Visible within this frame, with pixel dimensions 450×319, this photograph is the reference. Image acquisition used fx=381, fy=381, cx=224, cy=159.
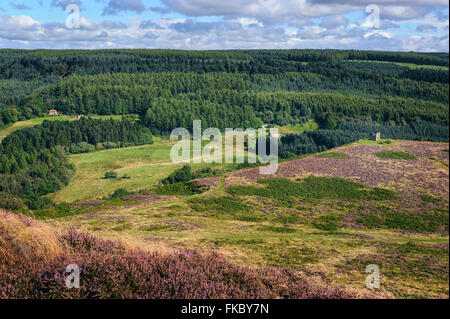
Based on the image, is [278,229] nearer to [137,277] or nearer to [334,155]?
[334,155]

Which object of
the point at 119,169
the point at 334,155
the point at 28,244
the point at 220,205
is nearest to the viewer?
the point at 28,244

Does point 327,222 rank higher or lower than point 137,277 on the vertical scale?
lower

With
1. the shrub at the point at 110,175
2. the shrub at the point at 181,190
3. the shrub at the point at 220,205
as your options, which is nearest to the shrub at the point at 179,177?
the shrub at the point at 110,175

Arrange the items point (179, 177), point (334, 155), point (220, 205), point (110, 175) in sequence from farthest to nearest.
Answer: point (110, 175)
point (179, 177)
point (334, 155)
point (220, 205)

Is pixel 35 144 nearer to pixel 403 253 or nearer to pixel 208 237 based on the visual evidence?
pixel 208 237

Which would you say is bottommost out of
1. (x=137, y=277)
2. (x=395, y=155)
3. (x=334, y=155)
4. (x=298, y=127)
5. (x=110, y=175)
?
(x=110, y=175)

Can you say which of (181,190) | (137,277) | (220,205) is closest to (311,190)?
(220,205)

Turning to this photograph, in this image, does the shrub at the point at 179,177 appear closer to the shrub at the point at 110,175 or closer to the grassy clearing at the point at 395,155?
the shrub at the point at 110,175

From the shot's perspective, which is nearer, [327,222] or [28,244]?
[28,244]

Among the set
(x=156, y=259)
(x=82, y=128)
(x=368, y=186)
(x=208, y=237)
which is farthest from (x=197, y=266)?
(x=82, y=128)

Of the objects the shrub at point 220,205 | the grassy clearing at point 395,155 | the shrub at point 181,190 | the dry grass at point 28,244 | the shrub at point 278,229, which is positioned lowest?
the shrub at point 181,190
